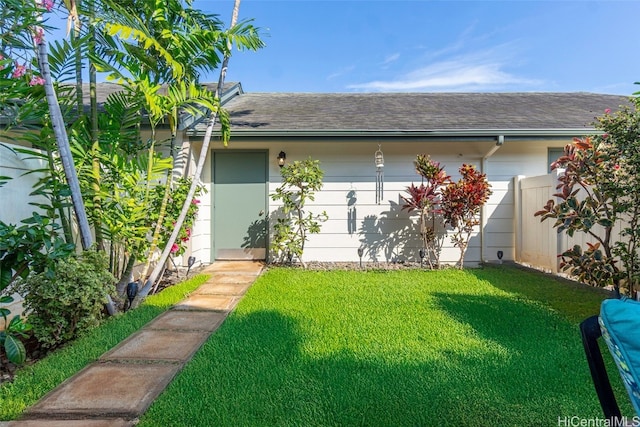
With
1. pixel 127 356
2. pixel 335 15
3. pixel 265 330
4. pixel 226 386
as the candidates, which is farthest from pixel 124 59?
pixel 335 15

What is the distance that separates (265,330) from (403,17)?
31.3 ft

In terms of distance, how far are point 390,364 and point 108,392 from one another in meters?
1.96

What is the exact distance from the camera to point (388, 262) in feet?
21.4

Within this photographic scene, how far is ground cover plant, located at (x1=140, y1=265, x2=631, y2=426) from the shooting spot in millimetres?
1880

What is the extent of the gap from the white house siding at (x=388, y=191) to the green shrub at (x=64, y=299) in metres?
3.47

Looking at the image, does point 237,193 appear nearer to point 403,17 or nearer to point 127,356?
point 127,356

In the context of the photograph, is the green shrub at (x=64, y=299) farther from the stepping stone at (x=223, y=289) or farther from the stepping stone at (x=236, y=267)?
the stepping stone at (x=236, y=267)

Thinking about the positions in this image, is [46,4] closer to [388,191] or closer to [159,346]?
[159,346]

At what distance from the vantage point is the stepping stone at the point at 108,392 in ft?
6.23

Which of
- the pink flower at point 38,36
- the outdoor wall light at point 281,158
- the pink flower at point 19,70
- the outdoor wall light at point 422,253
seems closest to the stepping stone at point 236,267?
the outdoor wall light at point 281,158

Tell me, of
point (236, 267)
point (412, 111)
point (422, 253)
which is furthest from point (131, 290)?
point (412, 111)

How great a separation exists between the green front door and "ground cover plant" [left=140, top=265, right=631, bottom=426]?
2.36 metres

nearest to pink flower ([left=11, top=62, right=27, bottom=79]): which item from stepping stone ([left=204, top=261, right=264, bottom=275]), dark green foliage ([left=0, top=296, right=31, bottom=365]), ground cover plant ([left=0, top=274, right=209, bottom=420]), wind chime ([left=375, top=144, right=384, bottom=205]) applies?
dark green foliage ([left=0, top=296, right=31, bottom=365])

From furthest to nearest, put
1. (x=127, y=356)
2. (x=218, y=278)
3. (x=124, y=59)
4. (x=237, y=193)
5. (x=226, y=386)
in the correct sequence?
(x=237, y=193) → (x=218, y=278) → (x=124, y=59) → (x=127, y=356) → (x=226, y=386)
